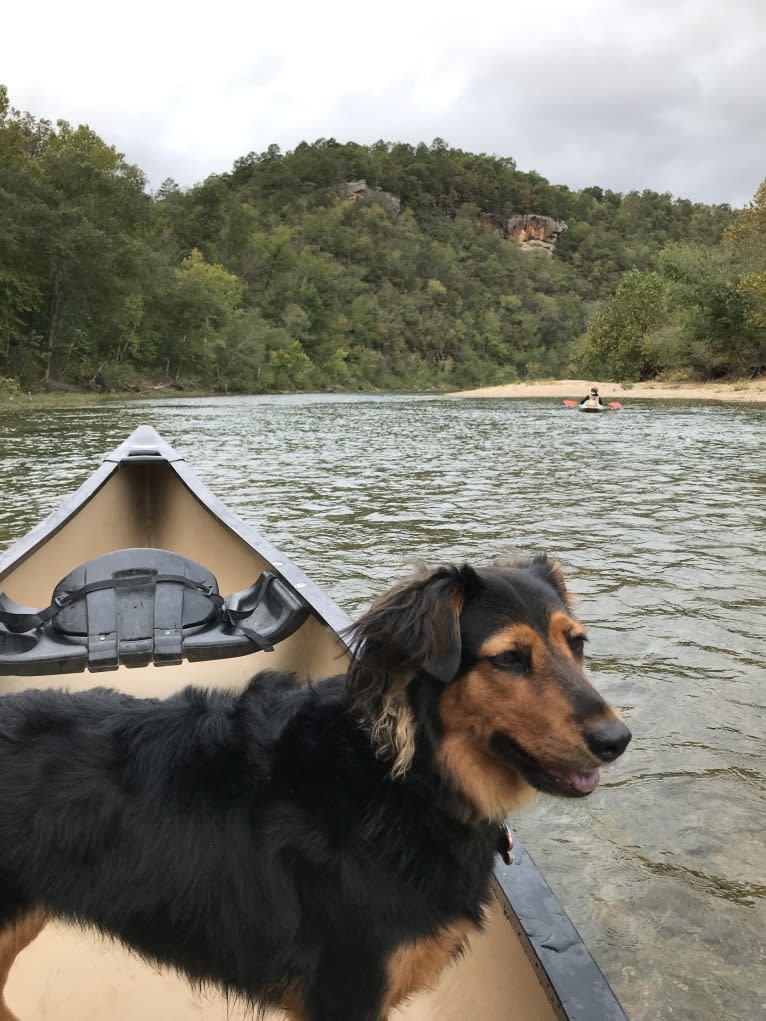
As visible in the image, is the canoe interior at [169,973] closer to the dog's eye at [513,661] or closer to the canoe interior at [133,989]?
the canoe interior at [133,989]

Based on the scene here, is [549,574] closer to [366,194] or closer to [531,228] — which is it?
[366,194]

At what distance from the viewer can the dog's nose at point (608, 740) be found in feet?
5.68

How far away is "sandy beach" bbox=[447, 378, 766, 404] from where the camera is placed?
140ft

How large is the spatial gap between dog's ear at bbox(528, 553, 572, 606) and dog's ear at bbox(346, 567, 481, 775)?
409 millimetres

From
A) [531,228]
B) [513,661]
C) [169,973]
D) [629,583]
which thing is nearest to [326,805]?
[513,661]

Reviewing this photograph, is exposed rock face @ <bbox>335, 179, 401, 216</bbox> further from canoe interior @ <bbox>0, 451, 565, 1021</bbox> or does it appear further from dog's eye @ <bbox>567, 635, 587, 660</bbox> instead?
dog's eye @ <bbox>567, 635, 587, 660</bbox>

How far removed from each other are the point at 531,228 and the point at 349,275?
2719 inches

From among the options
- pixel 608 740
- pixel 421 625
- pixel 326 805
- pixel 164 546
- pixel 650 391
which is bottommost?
pixel 164 546

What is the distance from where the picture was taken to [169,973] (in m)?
2.59

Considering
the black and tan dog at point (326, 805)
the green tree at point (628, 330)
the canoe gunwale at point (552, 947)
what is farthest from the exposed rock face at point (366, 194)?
the canoe gunwale at point (552, 947)

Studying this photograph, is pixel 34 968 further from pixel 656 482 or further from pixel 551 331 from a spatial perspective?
pixel 551 331

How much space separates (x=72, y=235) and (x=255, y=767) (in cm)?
4943

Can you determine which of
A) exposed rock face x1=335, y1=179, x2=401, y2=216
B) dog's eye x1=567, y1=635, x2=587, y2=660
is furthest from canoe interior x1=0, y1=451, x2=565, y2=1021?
exposed rock face x1=335, y1=179, x2=401, y2=216

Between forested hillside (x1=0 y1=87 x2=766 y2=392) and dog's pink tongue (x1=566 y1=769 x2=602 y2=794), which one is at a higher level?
forested hillside (x1=0 y1=87 x2=766 y2=392)
